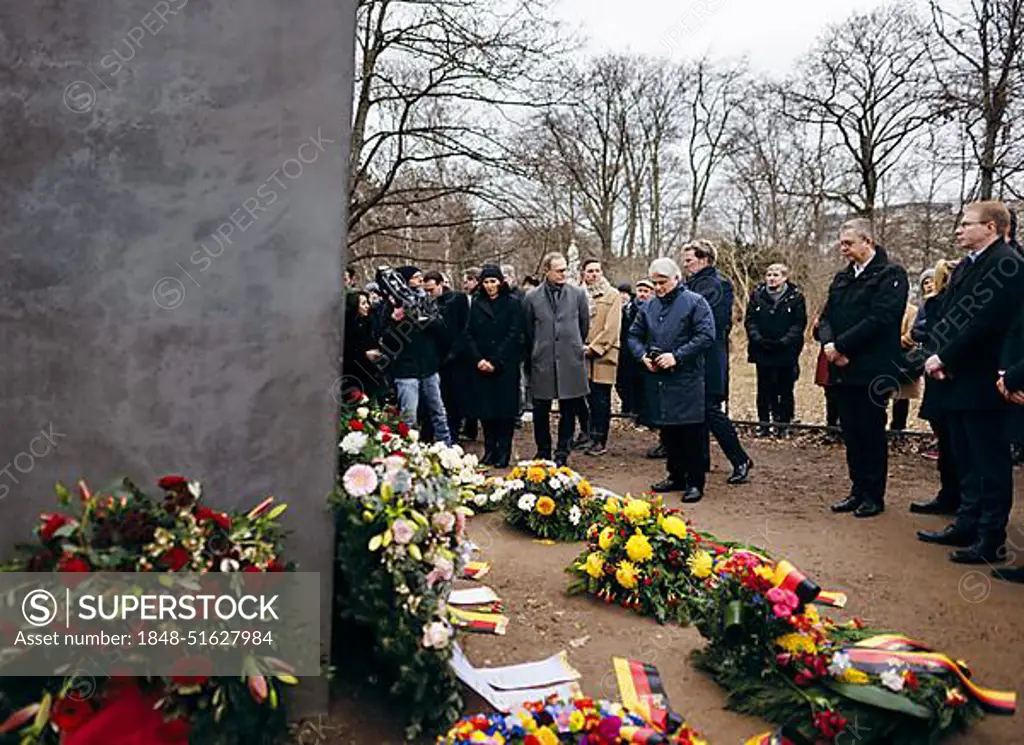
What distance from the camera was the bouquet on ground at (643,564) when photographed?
4.28m

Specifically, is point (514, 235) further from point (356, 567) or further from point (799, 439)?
point (356, 567)

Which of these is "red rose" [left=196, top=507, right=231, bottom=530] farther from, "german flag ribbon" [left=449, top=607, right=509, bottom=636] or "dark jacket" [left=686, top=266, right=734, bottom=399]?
"dark jacket" [left=686, top=266, right=734, bottom=399]

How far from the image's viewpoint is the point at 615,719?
253 cm

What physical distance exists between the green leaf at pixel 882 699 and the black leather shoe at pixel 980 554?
7.67 ft

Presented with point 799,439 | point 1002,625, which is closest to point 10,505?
point 1002,625

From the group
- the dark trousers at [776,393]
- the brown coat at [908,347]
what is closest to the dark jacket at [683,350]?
the brown coat at [908,347]

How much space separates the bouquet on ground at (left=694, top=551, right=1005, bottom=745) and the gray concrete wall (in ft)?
5.95

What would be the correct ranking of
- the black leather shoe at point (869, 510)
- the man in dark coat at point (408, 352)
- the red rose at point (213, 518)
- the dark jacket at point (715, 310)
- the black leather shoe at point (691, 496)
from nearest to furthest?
1. the red rose at point (213, 518)
2. the black leather shoe at point (869, 510)
3. the black leather shoe at point (691, 496)
4. the dark jacket at point (715, 310)
5. the man in dark coat at point (408, 352)

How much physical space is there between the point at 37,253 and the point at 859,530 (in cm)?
528

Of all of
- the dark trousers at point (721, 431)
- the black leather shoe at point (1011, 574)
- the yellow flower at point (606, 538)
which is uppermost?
the dark trousers at point (721, 431)

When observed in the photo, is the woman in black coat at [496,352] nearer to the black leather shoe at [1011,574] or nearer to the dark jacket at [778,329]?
the dark jacket at [778,329]

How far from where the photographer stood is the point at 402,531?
3012mm

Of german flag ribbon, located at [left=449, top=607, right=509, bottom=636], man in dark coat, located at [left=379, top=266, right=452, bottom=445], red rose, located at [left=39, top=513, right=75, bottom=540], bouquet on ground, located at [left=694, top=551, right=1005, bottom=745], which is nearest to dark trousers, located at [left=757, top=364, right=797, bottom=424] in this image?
man in dark coat, located at [left=379, top=266, right=452, bottom=445]

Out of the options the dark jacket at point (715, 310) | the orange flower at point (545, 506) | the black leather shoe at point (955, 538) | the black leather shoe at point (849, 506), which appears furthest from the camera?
the dark jacket at point (715, 310)
